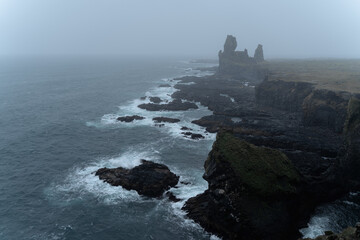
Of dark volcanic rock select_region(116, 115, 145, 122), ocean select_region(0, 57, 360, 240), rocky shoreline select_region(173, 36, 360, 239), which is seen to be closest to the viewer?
rocky shoreline select_region(173, 36, 360, 239)

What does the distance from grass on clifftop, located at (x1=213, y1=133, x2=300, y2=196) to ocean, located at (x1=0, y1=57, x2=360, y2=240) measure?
7273mm

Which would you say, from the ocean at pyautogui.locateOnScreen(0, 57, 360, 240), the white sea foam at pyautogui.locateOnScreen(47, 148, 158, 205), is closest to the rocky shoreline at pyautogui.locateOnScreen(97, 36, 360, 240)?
the white sea foam at pyautogui.locateOnScreen(47, 148, 158, 205)

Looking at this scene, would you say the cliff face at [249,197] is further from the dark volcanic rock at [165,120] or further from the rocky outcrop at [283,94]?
the rocky outcrop at [283,94]

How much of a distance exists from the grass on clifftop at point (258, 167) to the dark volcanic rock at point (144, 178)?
12257 millimetres

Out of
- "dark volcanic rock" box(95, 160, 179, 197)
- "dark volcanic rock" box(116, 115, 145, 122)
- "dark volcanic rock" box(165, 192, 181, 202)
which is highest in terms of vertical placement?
"dark volcanic rock" box(116, 115, 145, 122)

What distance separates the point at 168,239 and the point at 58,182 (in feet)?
83.4

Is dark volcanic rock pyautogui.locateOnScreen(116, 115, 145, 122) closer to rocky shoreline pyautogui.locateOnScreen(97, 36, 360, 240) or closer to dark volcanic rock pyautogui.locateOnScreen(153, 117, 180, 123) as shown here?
dark volcanic rock pyautogui.locateOnScreen(153, 117, 180, 123)

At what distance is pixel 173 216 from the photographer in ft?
120

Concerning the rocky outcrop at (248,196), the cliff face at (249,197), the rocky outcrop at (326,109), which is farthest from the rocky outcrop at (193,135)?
the rocky outcrop at (326,109)

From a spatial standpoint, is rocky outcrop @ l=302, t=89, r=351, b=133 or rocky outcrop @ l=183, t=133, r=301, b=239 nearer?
rocky outcrop @ l=183, t=133, r=301, b=239

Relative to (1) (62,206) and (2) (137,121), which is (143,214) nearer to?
(1) (62,206)

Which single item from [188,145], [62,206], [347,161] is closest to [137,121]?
[188,145]

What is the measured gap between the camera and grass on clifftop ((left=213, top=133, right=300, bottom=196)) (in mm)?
33625

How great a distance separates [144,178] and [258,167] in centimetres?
2039
